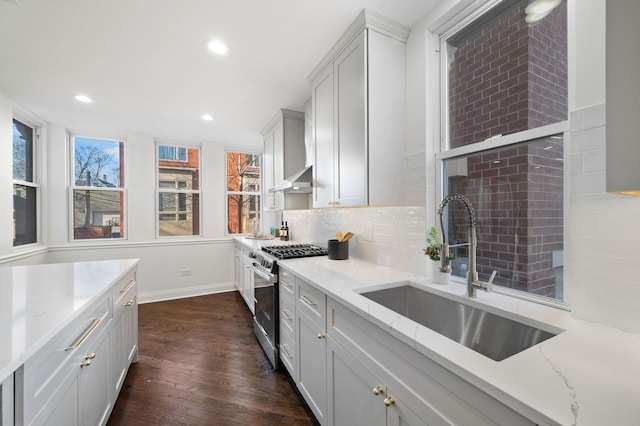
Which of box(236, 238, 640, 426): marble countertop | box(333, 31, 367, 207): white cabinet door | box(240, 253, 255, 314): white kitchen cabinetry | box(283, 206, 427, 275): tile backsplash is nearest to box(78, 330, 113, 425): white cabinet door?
box(236, 238, 640, 426): marble countertop

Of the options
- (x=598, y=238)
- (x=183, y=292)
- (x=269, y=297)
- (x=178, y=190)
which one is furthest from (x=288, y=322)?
(x=178, y=190)

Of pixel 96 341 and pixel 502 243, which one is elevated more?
pixel 502 243

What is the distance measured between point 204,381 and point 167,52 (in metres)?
2.64

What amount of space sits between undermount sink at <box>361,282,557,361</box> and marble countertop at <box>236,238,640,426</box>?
5 centimetres

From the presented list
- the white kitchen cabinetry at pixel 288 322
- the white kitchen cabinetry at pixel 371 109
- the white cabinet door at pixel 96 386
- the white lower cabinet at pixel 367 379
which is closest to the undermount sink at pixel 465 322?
the white lower cabinet at pixel 367 379

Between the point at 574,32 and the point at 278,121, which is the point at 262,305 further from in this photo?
the point at 574,32

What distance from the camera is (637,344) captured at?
33.4 inches

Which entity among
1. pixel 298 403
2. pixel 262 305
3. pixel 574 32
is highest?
pixel 574 32

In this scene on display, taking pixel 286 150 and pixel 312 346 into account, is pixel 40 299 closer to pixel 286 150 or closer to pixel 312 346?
pixel 312 346

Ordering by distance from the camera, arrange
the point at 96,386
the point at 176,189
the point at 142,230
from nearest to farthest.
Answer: the point at 96,386, the point at 142,230, the point at 176,189

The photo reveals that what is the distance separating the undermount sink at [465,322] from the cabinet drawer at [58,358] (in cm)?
140

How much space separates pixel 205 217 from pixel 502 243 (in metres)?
4.33

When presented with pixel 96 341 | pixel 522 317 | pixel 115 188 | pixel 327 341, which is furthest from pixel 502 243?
pixel 115 188

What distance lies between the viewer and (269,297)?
2316mm
